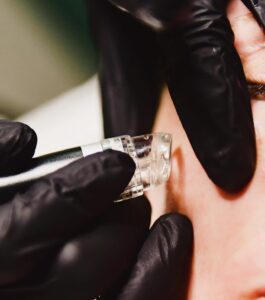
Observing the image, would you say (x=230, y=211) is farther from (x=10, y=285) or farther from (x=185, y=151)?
(x=10, y=285)

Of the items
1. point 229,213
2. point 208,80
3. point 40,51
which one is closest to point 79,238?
point 229,213

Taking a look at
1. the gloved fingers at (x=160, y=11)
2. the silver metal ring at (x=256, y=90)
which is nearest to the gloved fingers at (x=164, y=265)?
the silver metal ring at (x=256, y=90)

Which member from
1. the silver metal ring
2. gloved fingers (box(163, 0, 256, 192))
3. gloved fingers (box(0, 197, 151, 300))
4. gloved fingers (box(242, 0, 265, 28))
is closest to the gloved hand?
gloved fingers (box(0, 197, 151, 300))

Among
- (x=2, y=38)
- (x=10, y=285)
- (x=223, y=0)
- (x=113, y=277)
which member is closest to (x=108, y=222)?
(x=113, y=277)

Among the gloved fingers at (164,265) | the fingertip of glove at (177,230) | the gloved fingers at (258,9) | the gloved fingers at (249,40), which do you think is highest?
the gloved fingers at (258,9)

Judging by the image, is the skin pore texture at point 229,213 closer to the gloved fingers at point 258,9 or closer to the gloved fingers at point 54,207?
the gloved fingers at point 258,9

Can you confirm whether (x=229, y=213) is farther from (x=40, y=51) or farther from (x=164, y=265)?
(x=40, y=51)
